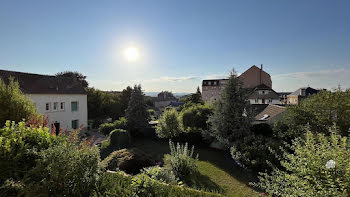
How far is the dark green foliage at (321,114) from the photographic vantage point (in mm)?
7809

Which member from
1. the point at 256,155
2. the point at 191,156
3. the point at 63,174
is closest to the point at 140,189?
the point at 63,174

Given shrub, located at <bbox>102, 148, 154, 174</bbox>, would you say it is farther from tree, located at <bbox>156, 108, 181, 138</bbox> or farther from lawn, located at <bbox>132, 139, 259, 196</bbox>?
tree, located at <bbox>156, 108, 181, 138</bbox>

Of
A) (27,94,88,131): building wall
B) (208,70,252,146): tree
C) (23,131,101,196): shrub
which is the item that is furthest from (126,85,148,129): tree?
(23,131,101,196): shrub

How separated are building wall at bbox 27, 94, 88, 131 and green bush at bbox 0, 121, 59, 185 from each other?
14.1 metres

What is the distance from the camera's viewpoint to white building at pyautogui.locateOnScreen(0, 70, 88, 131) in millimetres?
15406

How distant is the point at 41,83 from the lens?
16844 millimetres

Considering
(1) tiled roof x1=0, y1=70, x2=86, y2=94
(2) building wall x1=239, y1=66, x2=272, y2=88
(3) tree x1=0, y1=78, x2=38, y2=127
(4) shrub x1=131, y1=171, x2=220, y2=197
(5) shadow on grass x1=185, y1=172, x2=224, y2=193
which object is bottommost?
(5) shadow on grass x1=185, y1=172, x2=224, y2=193

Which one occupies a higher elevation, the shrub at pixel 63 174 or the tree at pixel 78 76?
the tree at pixel 78 76

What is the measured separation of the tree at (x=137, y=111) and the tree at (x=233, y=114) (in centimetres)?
908

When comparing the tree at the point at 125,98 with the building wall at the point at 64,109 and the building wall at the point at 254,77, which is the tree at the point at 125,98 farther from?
the building wall at the point at 254,77

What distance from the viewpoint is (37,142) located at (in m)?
3.23

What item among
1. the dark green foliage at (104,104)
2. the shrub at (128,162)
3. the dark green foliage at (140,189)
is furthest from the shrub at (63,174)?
the dark green foliage at (104,104)

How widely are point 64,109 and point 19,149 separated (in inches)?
695

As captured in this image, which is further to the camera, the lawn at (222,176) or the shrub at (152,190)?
the lawn at (222,176)
